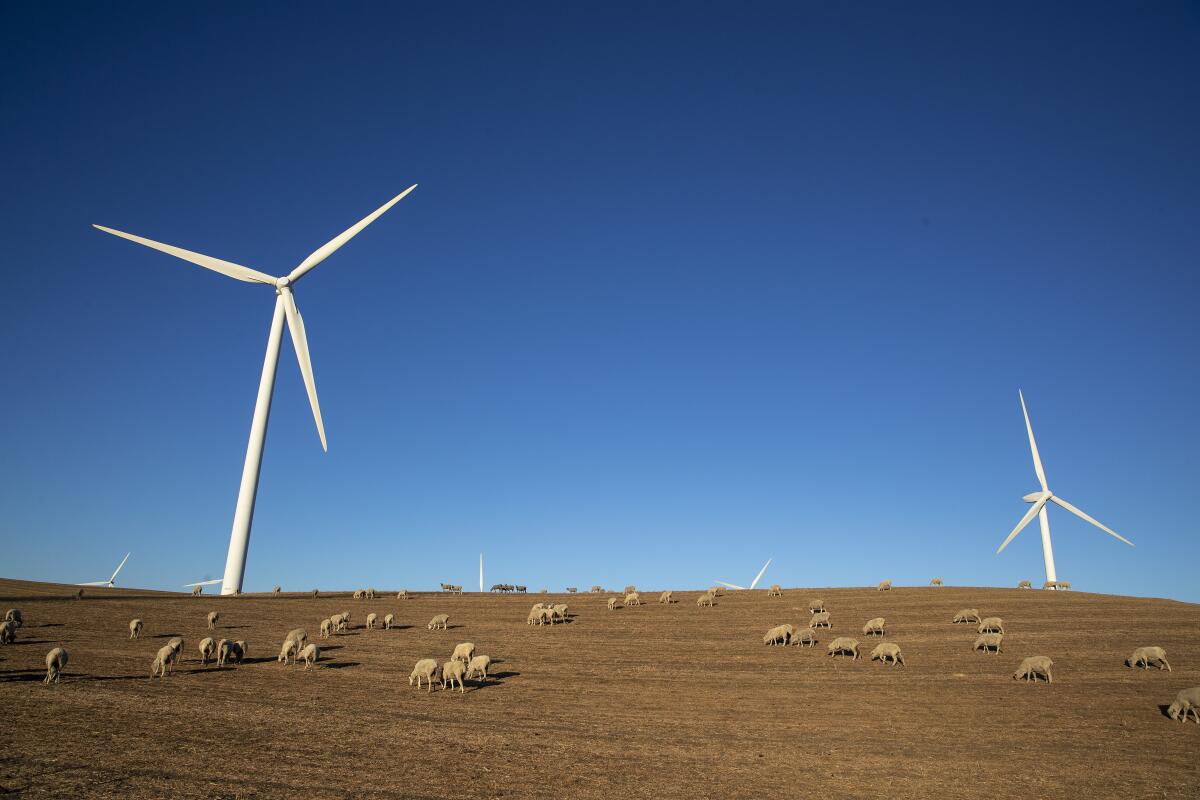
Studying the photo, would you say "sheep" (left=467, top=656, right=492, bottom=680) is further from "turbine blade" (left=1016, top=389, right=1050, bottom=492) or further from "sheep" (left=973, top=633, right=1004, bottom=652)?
"turbine blade" (left=1016, top=389, right=1050, bottom=492)

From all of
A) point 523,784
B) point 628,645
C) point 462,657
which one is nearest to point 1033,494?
point 628,645

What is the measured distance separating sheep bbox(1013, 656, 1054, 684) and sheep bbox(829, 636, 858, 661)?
624 centimetres

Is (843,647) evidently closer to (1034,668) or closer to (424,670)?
(1034,668)

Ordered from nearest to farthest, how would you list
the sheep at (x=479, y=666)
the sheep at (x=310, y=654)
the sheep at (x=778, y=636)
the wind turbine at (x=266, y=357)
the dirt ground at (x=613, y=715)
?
the dirt ground at (x=613, y=715), the sheep at (x=479, y=666), the sheep at (x=310, y=654), the sheep at (x=778, y=636), the wind turbine at (x=266, y=357)

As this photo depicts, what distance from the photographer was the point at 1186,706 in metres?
21.8

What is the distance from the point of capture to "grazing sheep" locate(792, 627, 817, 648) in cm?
3466

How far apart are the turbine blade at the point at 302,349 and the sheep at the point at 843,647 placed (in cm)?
4199

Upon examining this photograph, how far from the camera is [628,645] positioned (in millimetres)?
35375

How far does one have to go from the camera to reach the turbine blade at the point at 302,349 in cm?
5881

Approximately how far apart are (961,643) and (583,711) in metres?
20.4

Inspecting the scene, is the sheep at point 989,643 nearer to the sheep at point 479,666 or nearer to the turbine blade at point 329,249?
the sheep at point 479,666

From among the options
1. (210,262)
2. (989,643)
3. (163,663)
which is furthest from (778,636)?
(210,262)

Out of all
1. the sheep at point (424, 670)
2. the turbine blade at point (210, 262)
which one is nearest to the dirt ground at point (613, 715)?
the sheep at point (424, 670)

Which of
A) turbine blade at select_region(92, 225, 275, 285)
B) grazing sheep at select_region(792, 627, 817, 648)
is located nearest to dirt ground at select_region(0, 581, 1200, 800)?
grazing sheep at select_region(792, 627, 817, 648)
